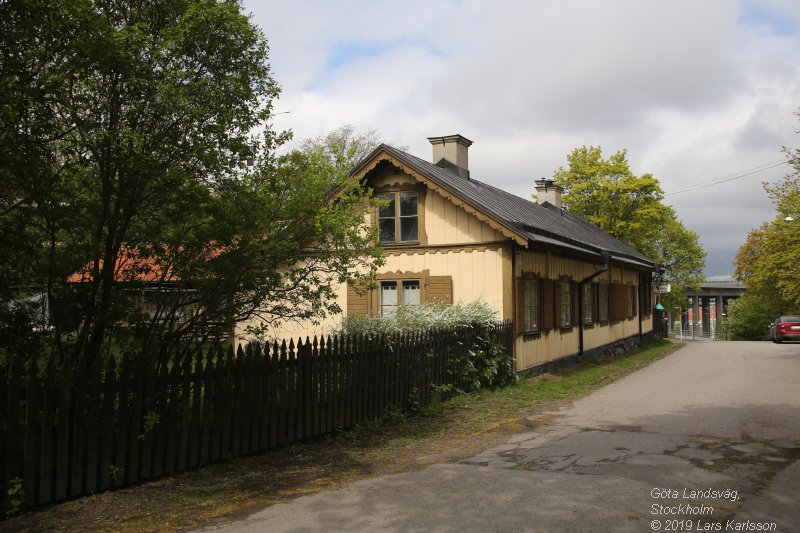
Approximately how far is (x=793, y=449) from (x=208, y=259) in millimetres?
7280

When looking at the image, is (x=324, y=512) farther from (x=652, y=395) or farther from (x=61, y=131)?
(x=652, y=395)

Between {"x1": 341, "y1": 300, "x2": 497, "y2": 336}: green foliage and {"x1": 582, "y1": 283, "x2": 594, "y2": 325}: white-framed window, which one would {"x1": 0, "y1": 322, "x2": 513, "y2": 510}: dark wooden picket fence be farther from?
{"x1": 582, "y1": 283, "x2": 594, "y2": 325}: white-framed window

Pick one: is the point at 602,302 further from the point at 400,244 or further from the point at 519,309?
the point at 400,244

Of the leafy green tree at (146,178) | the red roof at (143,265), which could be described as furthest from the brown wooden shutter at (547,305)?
the red roof at (143,265)

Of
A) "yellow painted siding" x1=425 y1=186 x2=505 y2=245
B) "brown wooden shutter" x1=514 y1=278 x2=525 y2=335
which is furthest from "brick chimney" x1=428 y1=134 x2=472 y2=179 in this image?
"brown wooden shutter" x1=514 y1=278 x2=525 y2=335

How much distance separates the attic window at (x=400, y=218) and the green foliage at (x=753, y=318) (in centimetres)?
5285

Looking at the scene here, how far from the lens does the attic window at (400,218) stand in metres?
17.0

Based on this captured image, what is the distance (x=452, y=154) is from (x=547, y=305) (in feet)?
18.7

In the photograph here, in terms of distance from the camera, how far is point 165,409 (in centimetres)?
703

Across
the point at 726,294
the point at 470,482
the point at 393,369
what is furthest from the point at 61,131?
the point at 726,294

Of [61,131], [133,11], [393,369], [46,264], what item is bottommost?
[393,369]

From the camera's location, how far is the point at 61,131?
626 centimetres

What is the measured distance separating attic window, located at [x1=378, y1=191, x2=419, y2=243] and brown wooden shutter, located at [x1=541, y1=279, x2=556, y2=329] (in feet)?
11.6

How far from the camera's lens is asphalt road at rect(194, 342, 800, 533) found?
5551 mm
